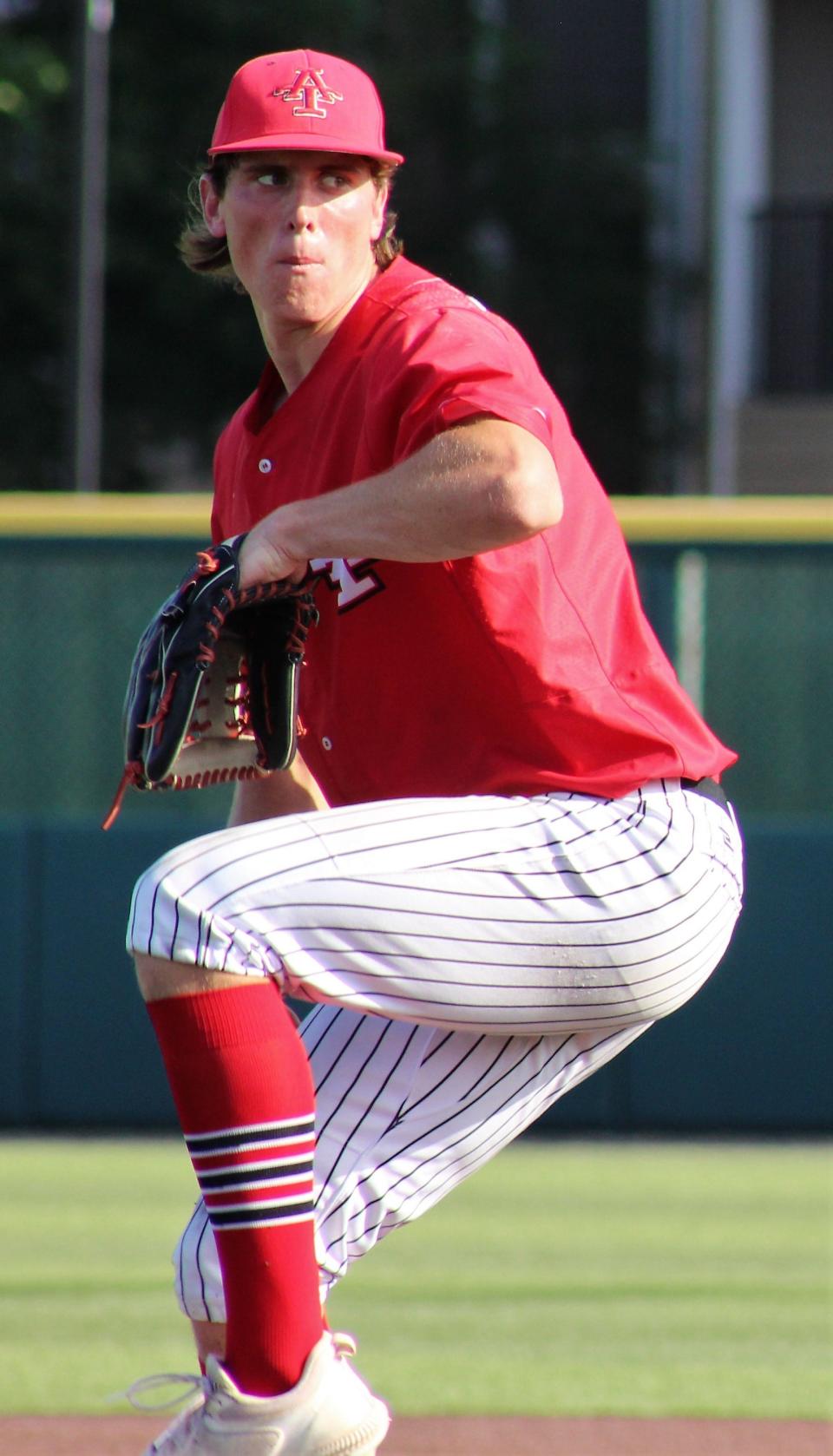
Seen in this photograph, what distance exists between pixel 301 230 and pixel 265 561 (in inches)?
20.2

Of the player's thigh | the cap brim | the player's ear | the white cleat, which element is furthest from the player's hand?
the white cleat

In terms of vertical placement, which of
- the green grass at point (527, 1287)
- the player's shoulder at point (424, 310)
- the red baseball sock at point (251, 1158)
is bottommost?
the green grass at point (527, 1287)

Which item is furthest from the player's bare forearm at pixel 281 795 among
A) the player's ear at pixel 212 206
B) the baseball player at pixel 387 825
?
the player's ear at pixel 212 206

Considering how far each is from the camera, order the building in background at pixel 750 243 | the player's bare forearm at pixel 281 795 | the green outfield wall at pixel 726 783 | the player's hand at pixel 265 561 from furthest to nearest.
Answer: the building in background at pixel 750 243 → the green outfield wall at pixel 726 783 → the player's bare forearm at pixel 281 795 → the player's hand at pixel 265 561

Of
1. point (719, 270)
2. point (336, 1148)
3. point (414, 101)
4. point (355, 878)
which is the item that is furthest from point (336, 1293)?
point (414, 101)

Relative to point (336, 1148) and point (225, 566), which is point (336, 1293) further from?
point (225, 566)

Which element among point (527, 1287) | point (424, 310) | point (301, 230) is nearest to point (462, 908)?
point (424, 310)

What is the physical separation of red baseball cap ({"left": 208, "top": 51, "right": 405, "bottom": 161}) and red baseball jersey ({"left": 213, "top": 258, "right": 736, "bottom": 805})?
0.22 m

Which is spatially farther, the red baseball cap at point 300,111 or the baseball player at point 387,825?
the red baseball cap at point 300,111

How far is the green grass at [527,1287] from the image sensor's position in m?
4.61

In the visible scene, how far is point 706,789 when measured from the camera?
2.99 metres

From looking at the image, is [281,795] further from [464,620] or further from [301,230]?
[301,230]

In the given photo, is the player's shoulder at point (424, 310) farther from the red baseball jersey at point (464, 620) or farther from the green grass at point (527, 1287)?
the green grass at point (527, 1287)

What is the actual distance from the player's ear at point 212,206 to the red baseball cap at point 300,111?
139 millimetres
